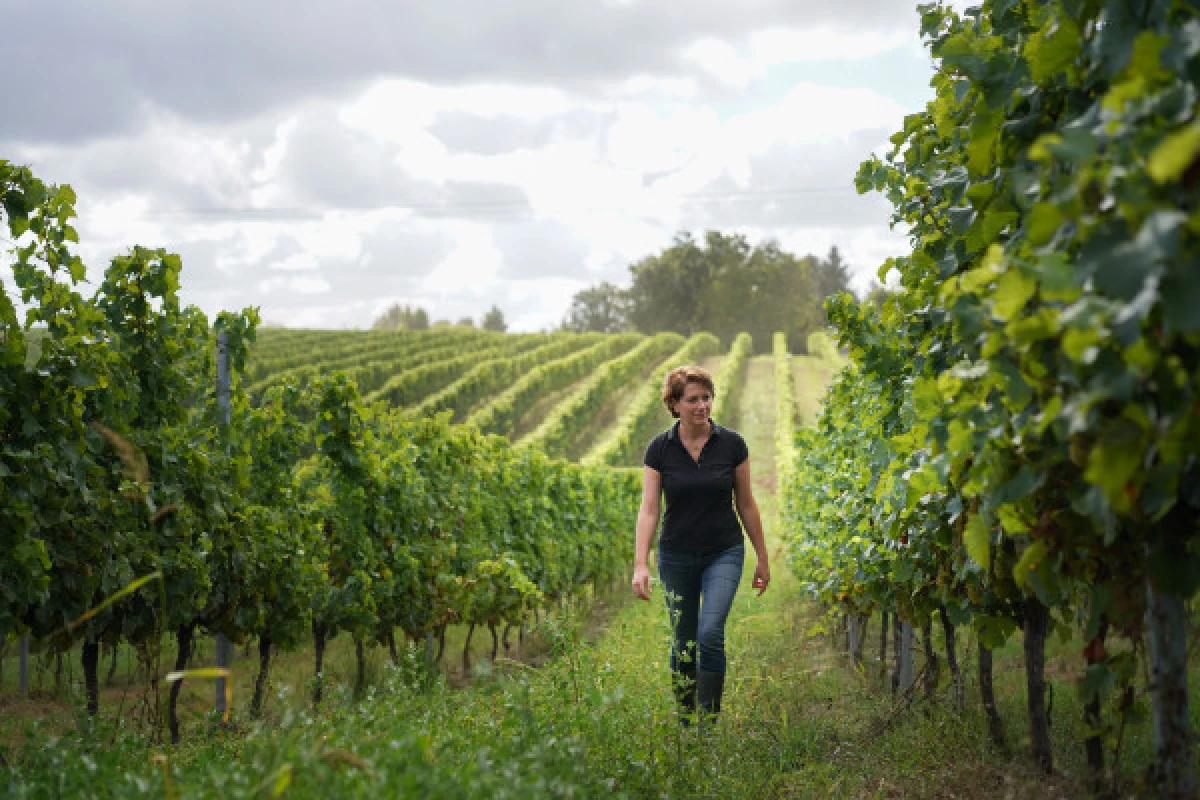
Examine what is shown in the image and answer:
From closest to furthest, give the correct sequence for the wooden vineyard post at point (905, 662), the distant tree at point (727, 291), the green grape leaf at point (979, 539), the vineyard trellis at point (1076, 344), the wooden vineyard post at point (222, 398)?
the vineyard trellis at point (1076, 344), the green grape leaf at point (979, 539), the wooden vineyard post at point (905, 662), the wooden vineyard post at point (222, 398), the distant tree at point (727, 291)

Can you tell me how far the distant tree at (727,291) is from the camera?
273 ft

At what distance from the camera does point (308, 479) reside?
889cm

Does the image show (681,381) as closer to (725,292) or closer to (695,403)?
(695,403)

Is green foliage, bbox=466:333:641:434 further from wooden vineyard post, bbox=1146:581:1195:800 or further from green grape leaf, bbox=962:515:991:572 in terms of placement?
wooden vineyard post, bbox=1146:581:1195:800

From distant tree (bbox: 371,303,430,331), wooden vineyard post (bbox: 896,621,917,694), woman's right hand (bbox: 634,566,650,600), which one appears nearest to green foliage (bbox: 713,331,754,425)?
wooden vineyard post (bbox: 896,621,917,694)

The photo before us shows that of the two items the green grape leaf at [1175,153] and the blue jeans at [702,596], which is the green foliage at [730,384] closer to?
the blue jeans at [702,596]

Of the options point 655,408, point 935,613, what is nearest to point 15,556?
point 935,613

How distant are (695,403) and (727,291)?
79.5 m

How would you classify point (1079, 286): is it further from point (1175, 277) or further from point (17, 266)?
point (17, 266)

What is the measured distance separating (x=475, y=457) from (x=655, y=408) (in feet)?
104

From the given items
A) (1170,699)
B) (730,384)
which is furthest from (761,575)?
(730,384)

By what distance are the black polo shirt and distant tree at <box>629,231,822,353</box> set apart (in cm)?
7833

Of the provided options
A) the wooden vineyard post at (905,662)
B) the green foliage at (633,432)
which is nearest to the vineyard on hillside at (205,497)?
the wooden vineyard post at (905,662)

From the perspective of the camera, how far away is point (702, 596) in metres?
5.25
